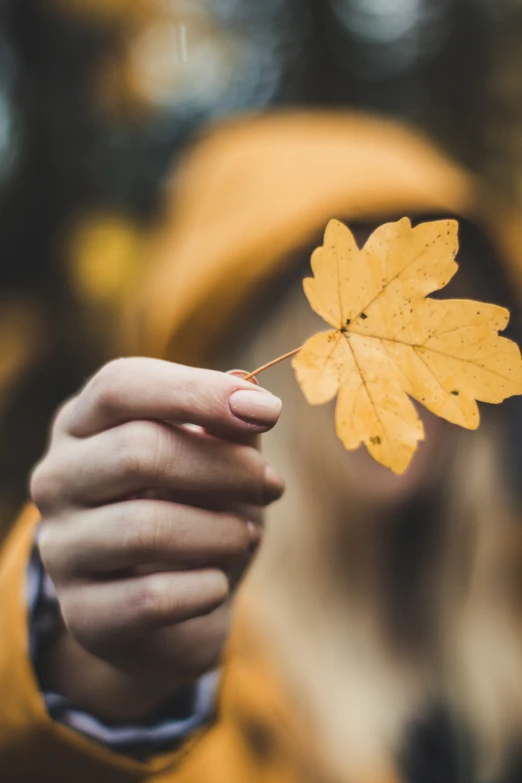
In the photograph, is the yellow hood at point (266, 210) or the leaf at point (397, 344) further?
the yellow hood at point (266, 210)

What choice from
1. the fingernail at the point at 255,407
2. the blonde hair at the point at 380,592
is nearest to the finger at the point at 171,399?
the fingernail at the point at 255,407

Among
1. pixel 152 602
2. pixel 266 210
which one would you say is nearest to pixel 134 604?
pixel 152 602

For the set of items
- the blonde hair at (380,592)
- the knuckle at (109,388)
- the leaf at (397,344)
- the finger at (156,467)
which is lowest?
the blonde hair at (380,592)

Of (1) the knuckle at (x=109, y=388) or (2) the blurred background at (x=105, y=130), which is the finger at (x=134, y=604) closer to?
(1) the knuckle at (x=109, y=388)

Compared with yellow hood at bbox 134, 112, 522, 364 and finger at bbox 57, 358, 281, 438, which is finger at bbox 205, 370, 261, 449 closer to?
finger at bbox 57, 358, 281, 438

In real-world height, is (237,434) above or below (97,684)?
above

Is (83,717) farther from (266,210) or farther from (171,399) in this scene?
(266,210)

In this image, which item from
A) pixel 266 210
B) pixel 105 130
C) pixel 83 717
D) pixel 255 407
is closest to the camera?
pixel 255 407

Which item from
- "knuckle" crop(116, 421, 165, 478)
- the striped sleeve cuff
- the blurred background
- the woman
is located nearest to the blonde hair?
the woman
